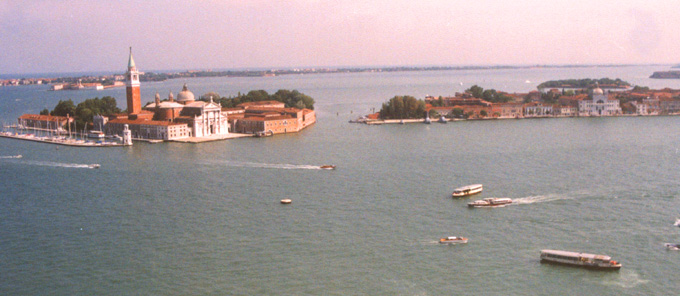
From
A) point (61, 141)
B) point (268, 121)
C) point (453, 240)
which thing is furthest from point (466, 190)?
point (61, 141)

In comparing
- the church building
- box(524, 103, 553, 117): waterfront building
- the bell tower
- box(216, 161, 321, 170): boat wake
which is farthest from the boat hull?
box(524, 103, 553, 117): waterfront building

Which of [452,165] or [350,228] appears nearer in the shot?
[350,228]

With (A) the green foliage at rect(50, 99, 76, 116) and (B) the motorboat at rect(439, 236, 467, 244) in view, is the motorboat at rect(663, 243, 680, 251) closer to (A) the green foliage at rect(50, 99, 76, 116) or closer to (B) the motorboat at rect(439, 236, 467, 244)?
(B) the motorboat at rect(439, 236, 467, 244)

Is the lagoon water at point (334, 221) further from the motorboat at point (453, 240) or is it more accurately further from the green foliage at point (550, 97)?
the green foliage at point (550, 97)

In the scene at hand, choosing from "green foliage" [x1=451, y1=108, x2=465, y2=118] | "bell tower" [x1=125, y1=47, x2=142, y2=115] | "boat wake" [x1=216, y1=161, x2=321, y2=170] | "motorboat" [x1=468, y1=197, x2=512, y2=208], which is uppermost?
"bell tower" [x1=125, y1=47, x2=142, y2=115]

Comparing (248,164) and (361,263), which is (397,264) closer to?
(361,263)

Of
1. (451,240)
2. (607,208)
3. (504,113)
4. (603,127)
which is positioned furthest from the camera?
(504,113)

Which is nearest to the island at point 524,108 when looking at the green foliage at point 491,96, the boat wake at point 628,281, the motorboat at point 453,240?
the green foliage at point 491,96

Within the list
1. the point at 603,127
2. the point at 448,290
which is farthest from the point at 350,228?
the point at 603,127
